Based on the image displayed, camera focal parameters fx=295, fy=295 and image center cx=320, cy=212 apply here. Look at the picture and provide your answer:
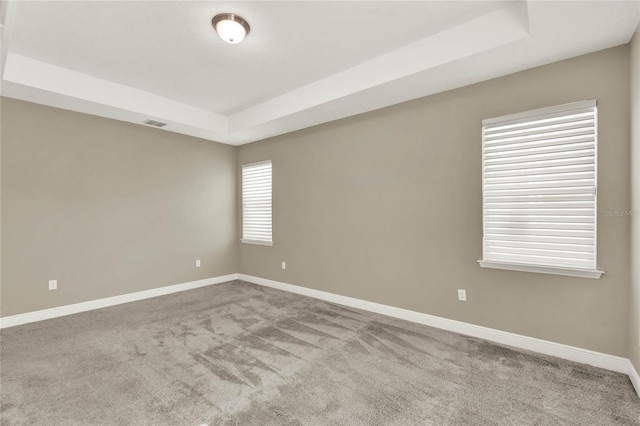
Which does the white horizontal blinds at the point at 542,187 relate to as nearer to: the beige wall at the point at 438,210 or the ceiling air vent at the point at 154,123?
the beige wall at the point at 438,210

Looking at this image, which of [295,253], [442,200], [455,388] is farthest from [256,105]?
[455,388]

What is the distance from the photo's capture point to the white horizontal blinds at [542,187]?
2.54 metres

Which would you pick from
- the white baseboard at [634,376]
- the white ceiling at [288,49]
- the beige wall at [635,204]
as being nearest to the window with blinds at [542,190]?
the beige wall at [635,204]

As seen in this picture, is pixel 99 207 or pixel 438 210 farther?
pixel 99 207

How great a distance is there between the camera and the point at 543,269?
8.84ft

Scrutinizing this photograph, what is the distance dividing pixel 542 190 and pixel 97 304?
18.3ft

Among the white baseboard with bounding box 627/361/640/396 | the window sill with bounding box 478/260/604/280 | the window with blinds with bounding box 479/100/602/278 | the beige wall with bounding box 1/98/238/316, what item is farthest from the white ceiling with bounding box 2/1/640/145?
the white baseboard with bounding box 627/361/640/396

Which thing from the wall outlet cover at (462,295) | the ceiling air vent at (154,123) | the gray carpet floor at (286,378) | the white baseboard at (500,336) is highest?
the ceiling air vent at (154,123)

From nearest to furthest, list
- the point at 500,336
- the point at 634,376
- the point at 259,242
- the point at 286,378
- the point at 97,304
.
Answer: the point at 634,376, the point at 286,378, the point at 500,336, the point at 97,304, the point at 259,242

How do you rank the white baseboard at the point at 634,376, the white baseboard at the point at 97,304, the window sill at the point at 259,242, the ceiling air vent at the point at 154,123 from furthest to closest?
1. the window sill at the point at 259,242
2. the ceiling air vent at the point at 154,123
3. the white baseboard at the point at 97,304
4. the white baseboard at the point at 634,376

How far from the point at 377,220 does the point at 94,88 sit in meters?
3.91

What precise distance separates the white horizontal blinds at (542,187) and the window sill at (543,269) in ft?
0.16

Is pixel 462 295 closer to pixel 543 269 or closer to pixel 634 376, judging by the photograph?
pixel 543 269

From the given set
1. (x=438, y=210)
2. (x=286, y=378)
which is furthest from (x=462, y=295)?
(x=286, y=378)
